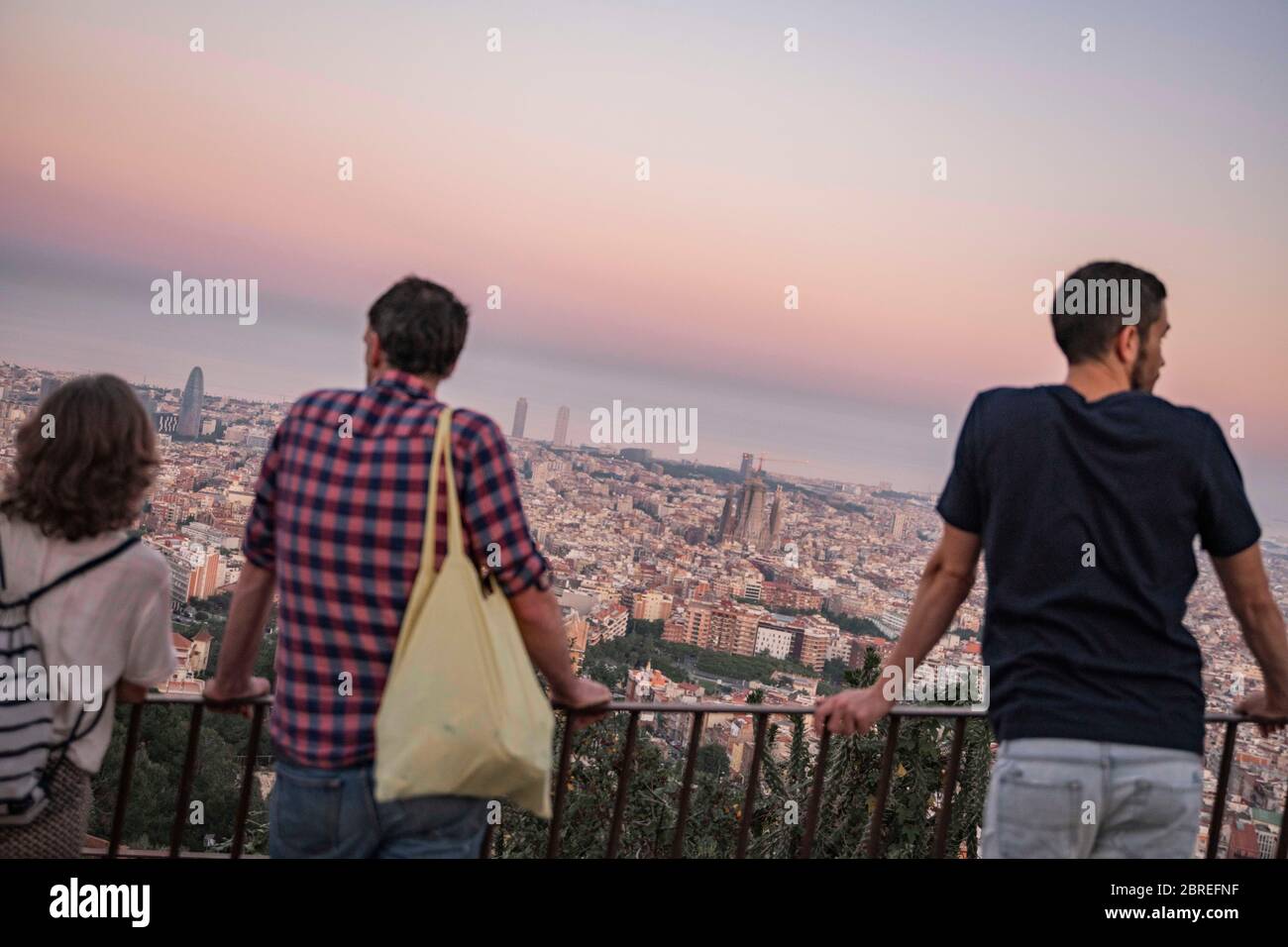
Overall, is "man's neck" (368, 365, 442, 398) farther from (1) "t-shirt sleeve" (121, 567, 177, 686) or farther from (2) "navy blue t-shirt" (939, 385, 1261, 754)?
(2) "navy blue t-shirt" (939, 385, 1261, 754)

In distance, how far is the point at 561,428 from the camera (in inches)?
648

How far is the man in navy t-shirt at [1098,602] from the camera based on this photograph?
1689mm

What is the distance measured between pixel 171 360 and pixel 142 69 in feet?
17.3

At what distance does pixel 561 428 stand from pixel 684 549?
2.77m

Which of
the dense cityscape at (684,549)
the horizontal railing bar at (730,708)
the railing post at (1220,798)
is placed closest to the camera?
the horizontal railing bar at (730,708)

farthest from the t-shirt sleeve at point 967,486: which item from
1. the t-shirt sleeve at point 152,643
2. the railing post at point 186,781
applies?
the railing post at point 186,781

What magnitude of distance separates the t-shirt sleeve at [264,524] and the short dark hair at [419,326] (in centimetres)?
29

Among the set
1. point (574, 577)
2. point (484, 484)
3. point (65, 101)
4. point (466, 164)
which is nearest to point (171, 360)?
point (65, 101)

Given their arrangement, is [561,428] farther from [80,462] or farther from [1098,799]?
[1098,799]

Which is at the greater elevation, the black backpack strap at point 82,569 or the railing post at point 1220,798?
the black backpack strap at point 82,569

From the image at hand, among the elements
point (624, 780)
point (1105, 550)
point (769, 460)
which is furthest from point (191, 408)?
point (769, 460)

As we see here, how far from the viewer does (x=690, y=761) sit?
2.59 meters

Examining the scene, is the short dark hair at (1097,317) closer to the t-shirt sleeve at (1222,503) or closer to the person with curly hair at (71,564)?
the t-shirt sleeve at (1222,503)

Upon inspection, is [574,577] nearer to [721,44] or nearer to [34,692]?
[721,44]
